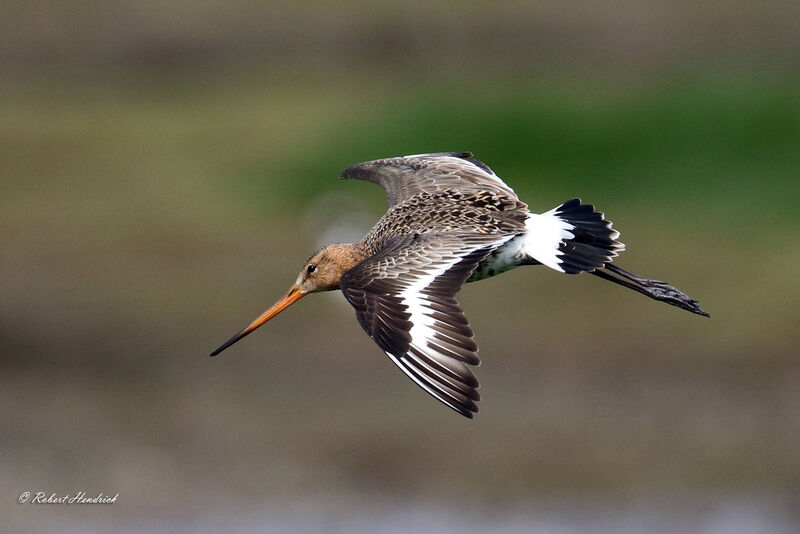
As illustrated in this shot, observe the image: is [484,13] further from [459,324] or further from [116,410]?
[459,324]

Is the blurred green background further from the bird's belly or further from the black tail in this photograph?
the bird's belly

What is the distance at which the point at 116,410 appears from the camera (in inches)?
559

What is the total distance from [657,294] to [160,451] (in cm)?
676

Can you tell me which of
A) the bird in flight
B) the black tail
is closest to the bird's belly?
the bird in flight

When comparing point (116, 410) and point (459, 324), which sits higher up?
point (459, 324)

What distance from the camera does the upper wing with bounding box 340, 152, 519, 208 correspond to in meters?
8.41

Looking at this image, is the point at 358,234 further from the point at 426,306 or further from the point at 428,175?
the point at 426,306

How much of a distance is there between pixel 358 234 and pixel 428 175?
7.55 metres

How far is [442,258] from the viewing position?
23.5 ft

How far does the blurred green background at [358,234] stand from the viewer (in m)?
13.4

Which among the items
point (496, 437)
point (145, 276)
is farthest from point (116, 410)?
point (496, 437)
